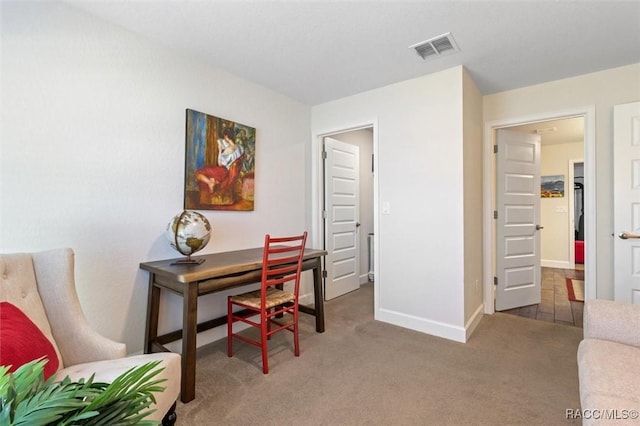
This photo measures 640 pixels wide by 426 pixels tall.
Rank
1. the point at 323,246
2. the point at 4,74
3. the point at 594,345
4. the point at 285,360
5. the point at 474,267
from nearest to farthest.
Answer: the point at 594,345 < the point at 4,74 < the point at 285,360 < the point at 474,267 < the point at 323,246

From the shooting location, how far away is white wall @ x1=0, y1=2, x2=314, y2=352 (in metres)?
1.62

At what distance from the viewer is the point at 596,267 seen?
8.65 ft

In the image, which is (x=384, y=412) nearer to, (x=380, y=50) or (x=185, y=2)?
(x=380, y=50)

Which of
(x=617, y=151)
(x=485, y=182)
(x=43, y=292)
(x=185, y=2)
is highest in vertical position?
(x=185, y=2)

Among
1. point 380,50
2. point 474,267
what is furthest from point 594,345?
point 380,50

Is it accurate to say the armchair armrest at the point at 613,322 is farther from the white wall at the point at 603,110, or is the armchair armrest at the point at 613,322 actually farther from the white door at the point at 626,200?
the white wall at the point at 603,110

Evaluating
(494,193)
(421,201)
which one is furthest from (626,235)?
(421,201)

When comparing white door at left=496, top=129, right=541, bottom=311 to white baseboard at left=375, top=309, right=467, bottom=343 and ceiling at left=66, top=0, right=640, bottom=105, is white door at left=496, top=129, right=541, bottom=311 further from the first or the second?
white baseboard at left=375, top=309, right=467, bottom=343

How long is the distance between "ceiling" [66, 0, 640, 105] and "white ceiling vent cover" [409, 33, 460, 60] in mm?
46

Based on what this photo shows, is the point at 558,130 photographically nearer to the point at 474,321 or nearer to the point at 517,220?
the point at 517,220

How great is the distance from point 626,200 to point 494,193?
100cm

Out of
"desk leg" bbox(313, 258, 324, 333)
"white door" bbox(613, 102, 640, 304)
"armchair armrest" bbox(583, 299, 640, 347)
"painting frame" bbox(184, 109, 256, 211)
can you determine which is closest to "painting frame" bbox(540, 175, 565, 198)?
"white door" bbox(613, 102, 640, 304)

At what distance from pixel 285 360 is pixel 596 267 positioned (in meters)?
2.86

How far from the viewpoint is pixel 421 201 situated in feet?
9.00
